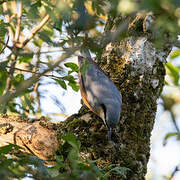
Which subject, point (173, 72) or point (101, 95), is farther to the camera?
point (173, 72)

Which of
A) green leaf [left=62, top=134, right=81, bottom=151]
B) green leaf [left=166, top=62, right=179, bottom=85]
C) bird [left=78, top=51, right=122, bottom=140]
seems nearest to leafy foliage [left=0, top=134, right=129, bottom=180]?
green leaf [left=62, top=134, right=81, bottom=151]

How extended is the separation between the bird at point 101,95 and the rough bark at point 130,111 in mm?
63

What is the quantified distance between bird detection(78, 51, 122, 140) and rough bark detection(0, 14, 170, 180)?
0.06 metres

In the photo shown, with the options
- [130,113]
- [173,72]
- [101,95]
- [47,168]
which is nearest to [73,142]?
[47,168]

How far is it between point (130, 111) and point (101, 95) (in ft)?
2.23

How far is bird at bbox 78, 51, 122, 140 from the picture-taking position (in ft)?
11.3

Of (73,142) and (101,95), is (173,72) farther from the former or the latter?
(73,142)

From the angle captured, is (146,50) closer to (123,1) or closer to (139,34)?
(139,34)

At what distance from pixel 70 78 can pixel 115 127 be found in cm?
75

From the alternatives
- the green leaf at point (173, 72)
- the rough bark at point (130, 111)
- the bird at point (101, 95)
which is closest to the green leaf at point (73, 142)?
the rough bark at point (130, 111)

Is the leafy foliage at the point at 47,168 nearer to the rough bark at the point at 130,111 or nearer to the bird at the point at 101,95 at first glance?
the rough bark at the point at 130,111

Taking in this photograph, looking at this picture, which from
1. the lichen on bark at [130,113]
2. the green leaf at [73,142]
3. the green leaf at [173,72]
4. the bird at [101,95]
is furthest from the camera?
the green leaf at [173,72]

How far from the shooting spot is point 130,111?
11.3 ft

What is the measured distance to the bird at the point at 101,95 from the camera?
3.43 meters
